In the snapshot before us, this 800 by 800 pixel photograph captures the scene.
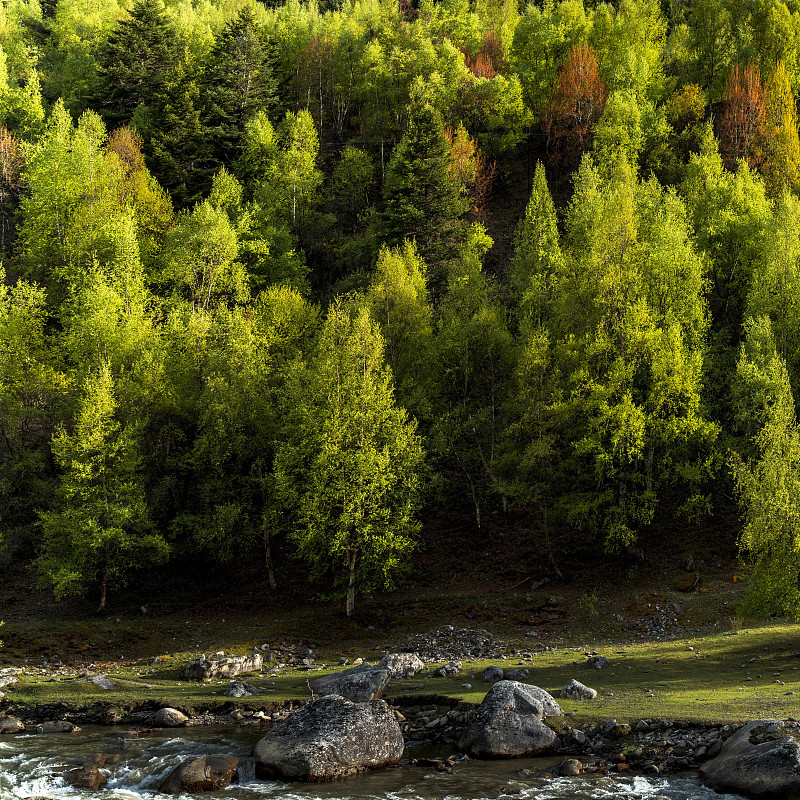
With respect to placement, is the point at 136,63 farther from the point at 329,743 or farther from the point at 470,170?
the point at 329,743

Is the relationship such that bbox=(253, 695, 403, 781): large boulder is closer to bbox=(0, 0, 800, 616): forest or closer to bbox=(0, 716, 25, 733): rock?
bbox=(0, 716, 25, 733): rock

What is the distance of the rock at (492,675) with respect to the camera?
1006 inches

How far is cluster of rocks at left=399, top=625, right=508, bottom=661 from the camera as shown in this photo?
31.0 metres

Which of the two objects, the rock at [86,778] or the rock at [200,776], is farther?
the rock at [86,778]

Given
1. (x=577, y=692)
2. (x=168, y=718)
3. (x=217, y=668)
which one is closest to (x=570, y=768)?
(x=577, y=692)

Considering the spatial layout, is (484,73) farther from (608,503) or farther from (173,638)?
(173,638)

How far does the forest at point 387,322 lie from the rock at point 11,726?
13.8m

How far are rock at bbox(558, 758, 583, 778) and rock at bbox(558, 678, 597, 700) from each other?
15.1 feet

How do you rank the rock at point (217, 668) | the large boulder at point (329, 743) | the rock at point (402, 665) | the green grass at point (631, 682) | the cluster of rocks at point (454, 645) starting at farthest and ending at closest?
the cluster of rocks at point (454, 645) → the rock at point (217, 668) → the rock at point (402, 665) → the green grass at point (631, 682) → the large boulder at point (329, 743)

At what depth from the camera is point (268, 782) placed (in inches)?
739

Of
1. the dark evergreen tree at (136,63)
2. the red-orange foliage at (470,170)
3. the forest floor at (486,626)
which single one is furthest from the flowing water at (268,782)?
the dark evergreen tree at (136,63)

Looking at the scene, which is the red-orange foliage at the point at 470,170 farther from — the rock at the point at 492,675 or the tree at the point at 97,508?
the rock at the point at 492,675

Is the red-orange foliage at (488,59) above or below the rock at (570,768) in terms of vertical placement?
above

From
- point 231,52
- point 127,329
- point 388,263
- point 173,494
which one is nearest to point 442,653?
point 173,494
